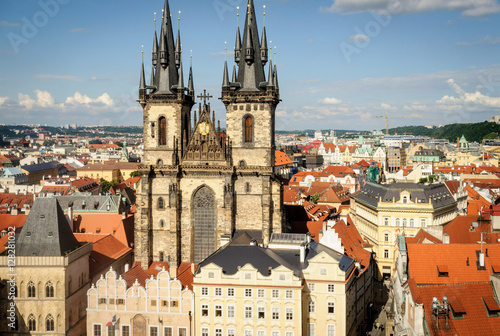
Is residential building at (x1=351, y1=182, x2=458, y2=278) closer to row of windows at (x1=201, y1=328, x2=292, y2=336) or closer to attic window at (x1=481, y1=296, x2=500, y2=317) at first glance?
row of windows at (x1=201, y1=328, x2=292, y2=336)

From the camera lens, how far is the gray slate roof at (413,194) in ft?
301

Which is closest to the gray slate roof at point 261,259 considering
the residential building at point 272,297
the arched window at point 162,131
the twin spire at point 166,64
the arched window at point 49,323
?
the residential building at point 272,297

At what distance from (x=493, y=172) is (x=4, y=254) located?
157m

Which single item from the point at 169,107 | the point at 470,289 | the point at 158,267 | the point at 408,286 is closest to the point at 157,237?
the point at 158,267

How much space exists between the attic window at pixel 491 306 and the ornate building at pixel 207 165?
31.3 meters

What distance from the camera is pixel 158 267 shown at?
217ft

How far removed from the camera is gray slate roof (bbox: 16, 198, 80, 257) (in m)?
54.3

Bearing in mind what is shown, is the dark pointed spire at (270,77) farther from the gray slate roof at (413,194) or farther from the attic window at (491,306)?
the attic window at (491,306)

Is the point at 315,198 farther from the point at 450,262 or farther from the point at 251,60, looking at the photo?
the point at 450,262

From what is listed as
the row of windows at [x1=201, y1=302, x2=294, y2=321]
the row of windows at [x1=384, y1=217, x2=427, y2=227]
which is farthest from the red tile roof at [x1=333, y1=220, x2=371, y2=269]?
the row of windows at [x1=201, y1=302, x2=294, y2=321]

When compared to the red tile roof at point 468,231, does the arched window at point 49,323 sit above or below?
below

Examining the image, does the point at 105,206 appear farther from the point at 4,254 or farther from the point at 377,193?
the point at 377,193

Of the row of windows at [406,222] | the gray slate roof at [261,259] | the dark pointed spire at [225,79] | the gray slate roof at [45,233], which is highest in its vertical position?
the dark pointed spire at [225,79]

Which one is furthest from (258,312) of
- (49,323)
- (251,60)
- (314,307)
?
(251,60)
